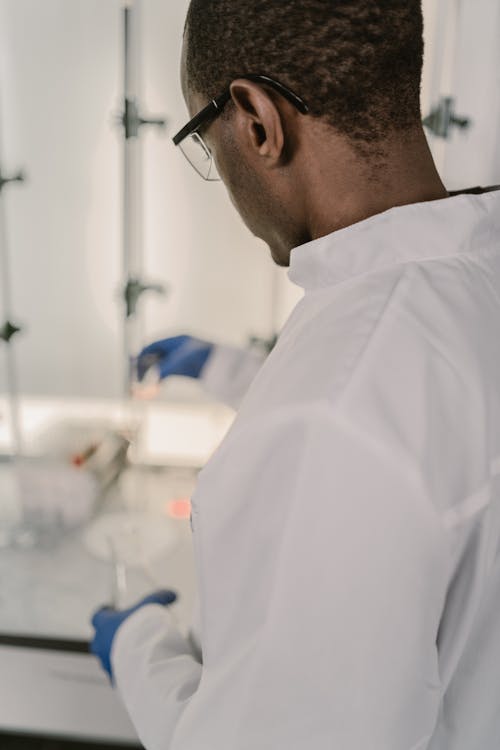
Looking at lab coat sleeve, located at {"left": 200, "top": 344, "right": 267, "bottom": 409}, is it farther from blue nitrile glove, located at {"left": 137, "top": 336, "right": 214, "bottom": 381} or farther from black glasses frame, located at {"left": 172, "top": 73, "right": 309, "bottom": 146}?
black glasses frame, located at {"left": 172, "top": 73, "right": 309, "bottom": 146}

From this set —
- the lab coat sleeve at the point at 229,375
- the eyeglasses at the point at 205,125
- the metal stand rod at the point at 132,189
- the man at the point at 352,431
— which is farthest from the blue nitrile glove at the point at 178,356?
the man at the point at 352,431

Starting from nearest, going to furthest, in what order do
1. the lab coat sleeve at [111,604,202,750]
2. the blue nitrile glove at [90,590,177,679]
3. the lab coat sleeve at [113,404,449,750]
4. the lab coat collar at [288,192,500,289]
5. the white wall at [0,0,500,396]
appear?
the lab coat sleeve at [113,404,449,750]
the lab coat collar at [288,192,500,289]
the lab coat sleeve at [111,604,202,750]
the blue nitrile glove at [90,590,177,679]
the white wall at [0,0,500,396]

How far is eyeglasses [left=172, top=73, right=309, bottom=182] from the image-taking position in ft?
2.27

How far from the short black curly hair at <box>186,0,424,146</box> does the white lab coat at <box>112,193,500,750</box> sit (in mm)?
114

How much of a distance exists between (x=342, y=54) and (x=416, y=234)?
196 mm

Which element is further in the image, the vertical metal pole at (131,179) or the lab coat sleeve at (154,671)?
the vertical metal pole at (131,179)

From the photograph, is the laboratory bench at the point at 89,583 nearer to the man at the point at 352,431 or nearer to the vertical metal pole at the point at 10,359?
the vertical metal pole at the point at 10,359

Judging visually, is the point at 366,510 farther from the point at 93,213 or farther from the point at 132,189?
the point at 93,213

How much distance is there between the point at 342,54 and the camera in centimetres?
67

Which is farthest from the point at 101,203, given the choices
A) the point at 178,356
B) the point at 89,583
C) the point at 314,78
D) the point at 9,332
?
the point at 314,78

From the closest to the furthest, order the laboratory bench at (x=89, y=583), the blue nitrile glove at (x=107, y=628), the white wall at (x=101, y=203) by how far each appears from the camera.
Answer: the blue nitrile glove at (x=107, y=628)
the laboratory bench at (x=89, y=583)
the white wall at (x=101, y=203)

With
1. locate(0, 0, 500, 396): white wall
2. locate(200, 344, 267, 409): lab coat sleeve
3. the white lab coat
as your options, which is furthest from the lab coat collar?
locate(0, 0, 500, 396): white wall

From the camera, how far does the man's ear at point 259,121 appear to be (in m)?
0.70

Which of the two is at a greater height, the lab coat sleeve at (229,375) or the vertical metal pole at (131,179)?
the vertical metal pole at (131,179)
